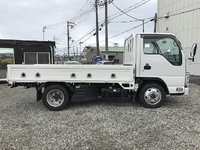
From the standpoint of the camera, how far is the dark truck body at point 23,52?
1309cm

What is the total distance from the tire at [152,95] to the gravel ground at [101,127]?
221mm

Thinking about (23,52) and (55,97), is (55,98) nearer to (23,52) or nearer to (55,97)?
(55,97)

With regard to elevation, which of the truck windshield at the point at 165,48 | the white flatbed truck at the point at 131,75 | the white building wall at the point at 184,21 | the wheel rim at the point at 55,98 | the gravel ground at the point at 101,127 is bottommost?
the gravel ground at the point at 101,127

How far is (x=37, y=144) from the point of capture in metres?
3.79

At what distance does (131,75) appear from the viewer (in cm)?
596

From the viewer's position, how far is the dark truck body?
1309cm

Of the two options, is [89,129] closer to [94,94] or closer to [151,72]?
[94,94]

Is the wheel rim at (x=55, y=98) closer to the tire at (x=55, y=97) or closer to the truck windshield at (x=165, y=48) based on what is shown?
the tire at (x=55, y=97)

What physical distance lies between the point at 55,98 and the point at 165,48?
3.72 metres

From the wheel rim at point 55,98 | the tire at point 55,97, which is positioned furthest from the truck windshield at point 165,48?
the wheel rim at point 55,98

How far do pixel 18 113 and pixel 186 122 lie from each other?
469 centimetres

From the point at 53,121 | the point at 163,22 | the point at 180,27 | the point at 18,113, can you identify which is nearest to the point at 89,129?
the point at 53,121

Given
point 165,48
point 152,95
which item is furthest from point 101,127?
point 165,48

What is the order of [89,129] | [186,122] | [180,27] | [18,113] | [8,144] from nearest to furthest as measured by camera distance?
[8,144]
[89,129]
[186,122]
[18,113]
[180,27]
